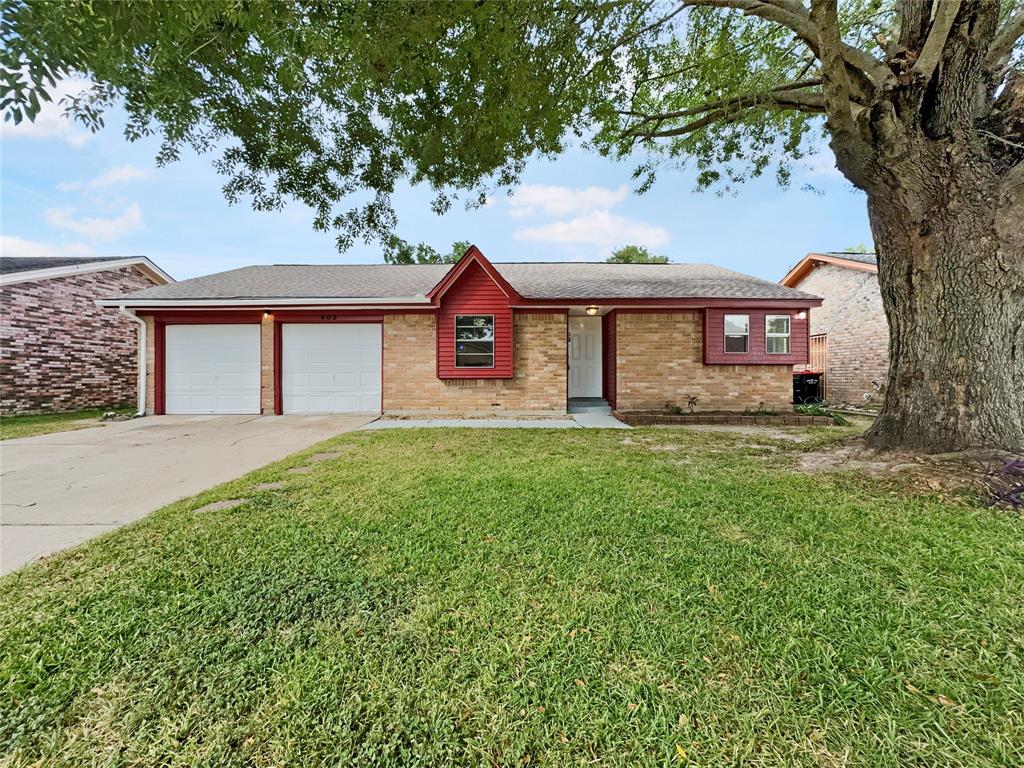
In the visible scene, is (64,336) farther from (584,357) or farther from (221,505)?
(584,357)

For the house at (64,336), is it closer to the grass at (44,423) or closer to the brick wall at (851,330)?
the grass at (44,423)

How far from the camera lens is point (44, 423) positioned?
9.01m

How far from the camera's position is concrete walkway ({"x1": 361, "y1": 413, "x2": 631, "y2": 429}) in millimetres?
8285

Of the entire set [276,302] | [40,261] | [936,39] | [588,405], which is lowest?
[588,405]

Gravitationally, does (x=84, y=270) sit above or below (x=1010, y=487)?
above

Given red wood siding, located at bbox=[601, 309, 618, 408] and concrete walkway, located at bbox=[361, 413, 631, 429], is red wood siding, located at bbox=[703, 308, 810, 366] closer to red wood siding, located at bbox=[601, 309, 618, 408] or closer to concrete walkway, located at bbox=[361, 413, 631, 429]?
red wood siding, located at bbox=[601, 309, 618, 408]

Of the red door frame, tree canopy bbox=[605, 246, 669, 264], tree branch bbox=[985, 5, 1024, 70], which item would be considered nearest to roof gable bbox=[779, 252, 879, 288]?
tree branch bbox=[985, 5, 1024, 70]

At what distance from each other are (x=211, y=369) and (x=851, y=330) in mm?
19787

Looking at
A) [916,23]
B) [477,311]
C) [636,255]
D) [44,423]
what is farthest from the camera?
[636,255]

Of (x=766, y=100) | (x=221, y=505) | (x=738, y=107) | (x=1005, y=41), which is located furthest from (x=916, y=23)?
(x=221, y=505)

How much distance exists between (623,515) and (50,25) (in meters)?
5.42

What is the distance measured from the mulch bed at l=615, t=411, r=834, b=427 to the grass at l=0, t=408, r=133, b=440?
39.5ft

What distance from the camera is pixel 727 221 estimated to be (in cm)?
1334

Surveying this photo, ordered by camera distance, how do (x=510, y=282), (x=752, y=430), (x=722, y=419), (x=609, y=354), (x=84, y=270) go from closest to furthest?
(x=752, y=430)
(x=722, y=419)
(x=609, y=354)
(x=510, y=282)
(x=84, y=270)
